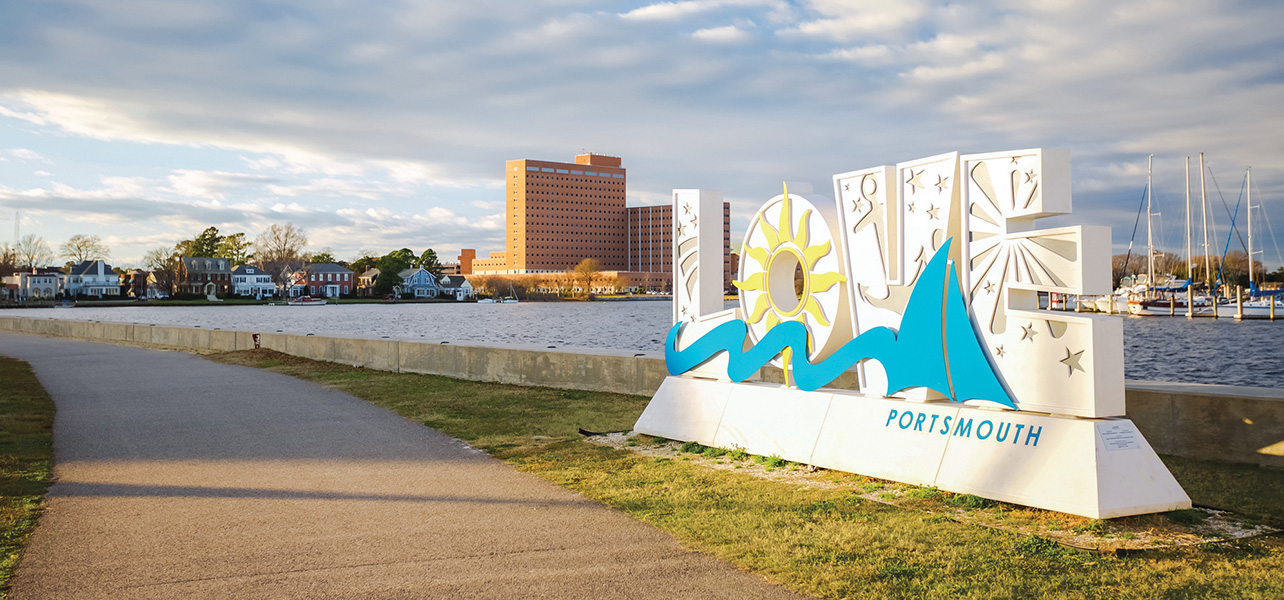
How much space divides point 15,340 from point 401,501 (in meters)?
38.2

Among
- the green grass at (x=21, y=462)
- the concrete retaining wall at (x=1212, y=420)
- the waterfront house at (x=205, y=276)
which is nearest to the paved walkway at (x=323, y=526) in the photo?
the green grass at (x=21, y=462)

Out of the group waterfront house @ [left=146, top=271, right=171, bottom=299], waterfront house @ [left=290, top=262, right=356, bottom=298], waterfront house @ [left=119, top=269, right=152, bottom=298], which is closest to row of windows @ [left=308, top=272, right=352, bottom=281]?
waterfront house @ [left=290, top=262, right=356, bottom=298]

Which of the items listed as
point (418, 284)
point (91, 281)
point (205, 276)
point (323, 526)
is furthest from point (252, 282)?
point (323, 526)

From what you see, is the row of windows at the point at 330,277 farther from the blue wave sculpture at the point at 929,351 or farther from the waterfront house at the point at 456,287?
the blue wave sculpture at the point at 929,351

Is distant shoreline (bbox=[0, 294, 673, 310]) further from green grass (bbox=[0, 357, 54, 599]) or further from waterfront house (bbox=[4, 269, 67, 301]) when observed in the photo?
green grass (bbox=[0, 357, 54, 599])

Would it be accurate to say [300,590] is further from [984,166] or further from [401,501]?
[984,166]

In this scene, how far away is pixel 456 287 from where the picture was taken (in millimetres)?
174250

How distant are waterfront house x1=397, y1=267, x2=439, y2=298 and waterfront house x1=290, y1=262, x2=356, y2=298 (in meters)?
9.95

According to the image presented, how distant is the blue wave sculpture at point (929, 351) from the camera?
7449 millimetres

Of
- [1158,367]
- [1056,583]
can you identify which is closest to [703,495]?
[1056,583]

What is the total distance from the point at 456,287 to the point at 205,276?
152 feet

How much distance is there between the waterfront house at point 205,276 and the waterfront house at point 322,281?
11.2 m

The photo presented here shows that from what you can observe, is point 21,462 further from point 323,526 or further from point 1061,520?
point 1061,520

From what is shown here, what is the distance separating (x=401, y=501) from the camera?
730 cm
